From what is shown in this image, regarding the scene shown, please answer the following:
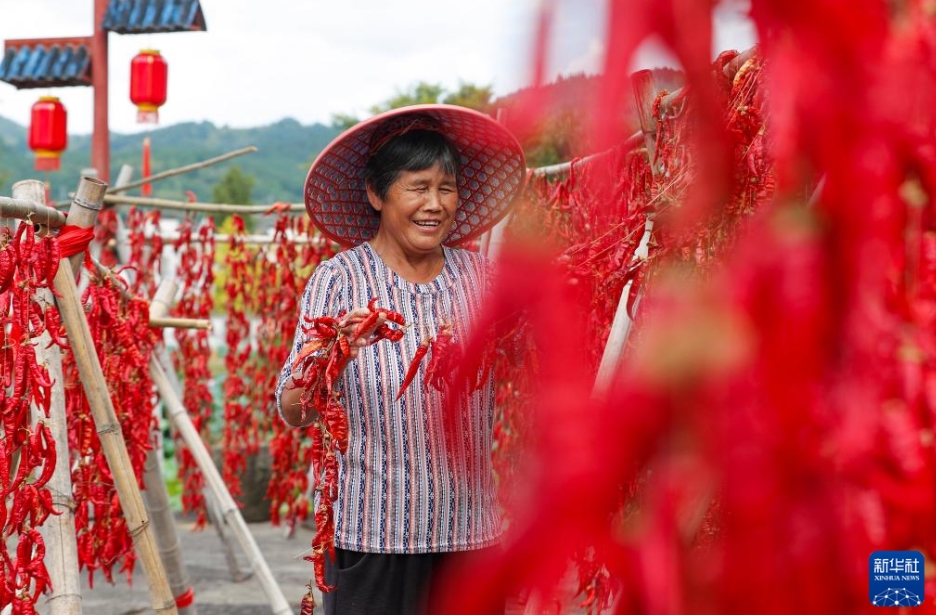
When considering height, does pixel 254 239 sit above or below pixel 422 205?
above

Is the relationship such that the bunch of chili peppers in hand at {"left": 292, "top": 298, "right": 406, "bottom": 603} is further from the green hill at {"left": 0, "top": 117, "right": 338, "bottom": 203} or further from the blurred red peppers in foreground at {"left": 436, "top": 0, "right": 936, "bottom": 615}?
the green hill at {"left": 0, "top": 117, "right": 338, "bottom": 203}

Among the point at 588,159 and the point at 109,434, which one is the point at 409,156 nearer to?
the point at 109,434

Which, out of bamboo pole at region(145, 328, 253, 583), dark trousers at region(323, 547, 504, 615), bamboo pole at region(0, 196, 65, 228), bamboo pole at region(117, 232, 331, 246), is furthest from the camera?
bamboo pole at region(117, 232, 331, 246)

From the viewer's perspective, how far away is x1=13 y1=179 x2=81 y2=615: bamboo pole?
7.57ft

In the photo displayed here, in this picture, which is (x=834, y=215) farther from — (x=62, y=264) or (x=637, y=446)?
(x=62, y=264)

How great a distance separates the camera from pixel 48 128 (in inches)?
361

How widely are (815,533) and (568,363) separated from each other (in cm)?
12

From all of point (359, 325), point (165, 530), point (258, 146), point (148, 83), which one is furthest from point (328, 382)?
point (148, 83)

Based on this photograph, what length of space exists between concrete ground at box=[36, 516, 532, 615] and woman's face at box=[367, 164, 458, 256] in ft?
9.36

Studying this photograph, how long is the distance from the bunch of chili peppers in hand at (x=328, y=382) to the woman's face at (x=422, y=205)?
0.27 meters

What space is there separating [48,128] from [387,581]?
8.26 m

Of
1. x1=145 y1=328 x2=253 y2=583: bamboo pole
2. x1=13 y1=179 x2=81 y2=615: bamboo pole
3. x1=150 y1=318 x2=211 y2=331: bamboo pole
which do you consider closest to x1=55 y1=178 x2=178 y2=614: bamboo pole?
x1=13 y1=179 x2=81 y2=615: bamboo pole

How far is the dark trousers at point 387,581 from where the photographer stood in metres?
2.11

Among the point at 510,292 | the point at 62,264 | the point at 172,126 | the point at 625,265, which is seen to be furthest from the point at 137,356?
the point at 172,126
